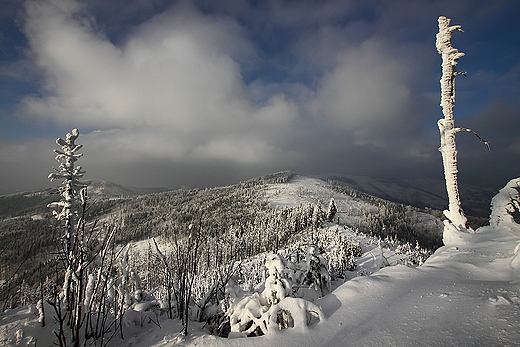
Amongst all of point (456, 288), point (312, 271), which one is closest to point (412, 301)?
point (456, 288)

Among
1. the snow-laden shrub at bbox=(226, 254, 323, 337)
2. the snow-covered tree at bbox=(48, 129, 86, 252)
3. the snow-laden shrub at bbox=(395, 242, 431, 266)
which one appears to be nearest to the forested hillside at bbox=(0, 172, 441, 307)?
the snow-laden shrub at bbox=(395, 242, 431, 266)

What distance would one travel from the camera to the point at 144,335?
14.2 feet

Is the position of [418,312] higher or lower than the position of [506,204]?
lower

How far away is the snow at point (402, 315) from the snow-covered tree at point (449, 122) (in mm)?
2260

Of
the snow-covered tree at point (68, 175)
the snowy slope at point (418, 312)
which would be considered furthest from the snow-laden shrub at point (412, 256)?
the snow-covered tree at point (68, 175)

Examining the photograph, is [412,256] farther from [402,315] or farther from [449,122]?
[402,315]

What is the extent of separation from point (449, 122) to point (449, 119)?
3.9 inches

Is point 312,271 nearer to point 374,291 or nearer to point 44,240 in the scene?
point 374,291

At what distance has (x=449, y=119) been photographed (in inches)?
267

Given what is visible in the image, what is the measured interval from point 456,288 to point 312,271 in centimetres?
307

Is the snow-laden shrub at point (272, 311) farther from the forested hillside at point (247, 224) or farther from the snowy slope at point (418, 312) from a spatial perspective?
the forested hillside at point (247, 224)

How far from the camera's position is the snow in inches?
93.0

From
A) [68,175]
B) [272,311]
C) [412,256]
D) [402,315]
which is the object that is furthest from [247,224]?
[402,315]

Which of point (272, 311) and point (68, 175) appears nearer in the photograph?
point (272, 311)
